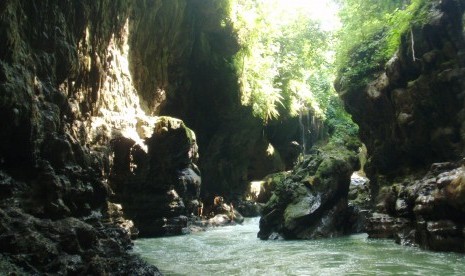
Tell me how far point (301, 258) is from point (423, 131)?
6765 mm

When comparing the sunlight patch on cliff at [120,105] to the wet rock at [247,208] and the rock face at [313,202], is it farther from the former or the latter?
the wet rock at [247,208]

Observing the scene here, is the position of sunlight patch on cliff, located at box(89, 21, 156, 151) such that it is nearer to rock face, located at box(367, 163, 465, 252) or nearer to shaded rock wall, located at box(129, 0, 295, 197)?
shaded rock wall, located at box(129, 0, 295, 197)

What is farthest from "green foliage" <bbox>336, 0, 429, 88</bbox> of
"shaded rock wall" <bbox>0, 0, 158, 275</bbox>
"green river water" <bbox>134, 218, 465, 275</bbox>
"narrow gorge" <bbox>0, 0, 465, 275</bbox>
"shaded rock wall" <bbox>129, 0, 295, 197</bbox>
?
"shaded rock wall" <bbox>0, 0, 158, 275</bbox>

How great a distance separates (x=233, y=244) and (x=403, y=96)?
23.8 ft

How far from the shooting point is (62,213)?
854cm

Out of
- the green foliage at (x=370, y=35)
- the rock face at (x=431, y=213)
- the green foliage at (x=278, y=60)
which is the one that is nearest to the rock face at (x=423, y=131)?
the rock face at (x=431, y=213)

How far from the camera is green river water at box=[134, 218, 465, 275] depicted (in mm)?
7797

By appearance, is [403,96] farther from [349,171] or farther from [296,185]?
[296,185]

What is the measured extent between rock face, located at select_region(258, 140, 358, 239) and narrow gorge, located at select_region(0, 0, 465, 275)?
0.05 metres

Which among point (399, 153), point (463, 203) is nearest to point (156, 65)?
point (399, 153)

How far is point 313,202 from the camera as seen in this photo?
14289 millimetres

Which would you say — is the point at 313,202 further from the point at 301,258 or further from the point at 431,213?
the point at 431,213

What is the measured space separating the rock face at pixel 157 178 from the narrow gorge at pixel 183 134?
0.06 meters

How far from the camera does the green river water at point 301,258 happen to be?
780cm
